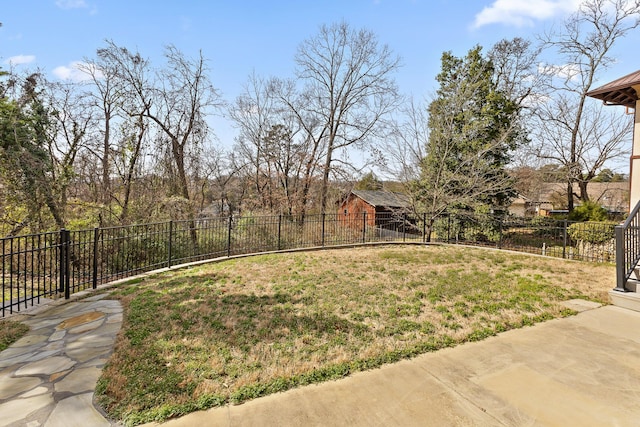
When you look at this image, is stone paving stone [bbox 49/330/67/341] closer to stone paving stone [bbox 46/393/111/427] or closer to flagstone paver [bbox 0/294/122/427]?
flagstone paver [bbox 0/294/122/427]

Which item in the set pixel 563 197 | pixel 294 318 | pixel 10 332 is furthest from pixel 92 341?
pixel 563 197

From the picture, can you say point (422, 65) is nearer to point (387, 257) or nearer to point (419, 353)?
point (387, 257)

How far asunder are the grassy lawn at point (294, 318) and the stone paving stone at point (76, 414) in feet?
0.33

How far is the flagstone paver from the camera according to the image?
2232mm

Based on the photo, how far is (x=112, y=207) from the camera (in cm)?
1052

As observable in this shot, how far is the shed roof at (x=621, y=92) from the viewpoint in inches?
275

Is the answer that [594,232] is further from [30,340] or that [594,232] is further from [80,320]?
[30,340]

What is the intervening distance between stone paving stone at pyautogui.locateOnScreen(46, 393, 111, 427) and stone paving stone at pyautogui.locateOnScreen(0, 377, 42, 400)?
478 millimetres

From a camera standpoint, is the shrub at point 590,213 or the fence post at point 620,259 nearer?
the fence post at point 620,259

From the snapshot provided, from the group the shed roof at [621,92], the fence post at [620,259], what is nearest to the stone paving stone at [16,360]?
the fence post at [620,259]

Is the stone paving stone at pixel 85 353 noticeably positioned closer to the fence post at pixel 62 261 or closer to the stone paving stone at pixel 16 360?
the stone paving stone at pixel 16 360

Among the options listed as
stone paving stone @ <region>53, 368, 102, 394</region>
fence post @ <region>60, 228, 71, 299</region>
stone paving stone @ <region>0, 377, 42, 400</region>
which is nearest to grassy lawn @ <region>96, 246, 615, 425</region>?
stone paving stone @ <region>53, 368, 102, 394</region>

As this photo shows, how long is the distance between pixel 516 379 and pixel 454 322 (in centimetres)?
128

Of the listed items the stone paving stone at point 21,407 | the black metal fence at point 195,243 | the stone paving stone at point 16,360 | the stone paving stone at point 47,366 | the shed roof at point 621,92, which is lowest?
the stone paving stone at point 16,360
